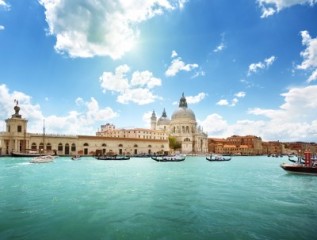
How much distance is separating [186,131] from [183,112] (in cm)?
689

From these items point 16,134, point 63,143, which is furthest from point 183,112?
point 16,134

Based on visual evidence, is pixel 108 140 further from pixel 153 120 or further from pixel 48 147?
pixel 153 120

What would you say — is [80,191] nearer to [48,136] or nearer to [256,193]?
[256,193]

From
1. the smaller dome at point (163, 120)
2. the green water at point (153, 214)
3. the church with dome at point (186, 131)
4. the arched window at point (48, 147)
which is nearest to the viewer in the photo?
the green water at point (153, 214)

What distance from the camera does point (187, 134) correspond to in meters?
98.0

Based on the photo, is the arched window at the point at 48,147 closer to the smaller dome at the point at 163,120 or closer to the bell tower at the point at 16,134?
the bell tower at the point at 16,134

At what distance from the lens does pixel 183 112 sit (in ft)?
338

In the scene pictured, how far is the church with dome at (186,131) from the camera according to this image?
97.6 meters

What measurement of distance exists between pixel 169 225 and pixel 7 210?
600 cm

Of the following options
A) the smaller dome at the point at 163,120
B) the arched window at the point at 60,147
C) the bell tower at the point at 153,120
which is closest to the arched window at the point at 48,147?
the arched window at the point at 60,147

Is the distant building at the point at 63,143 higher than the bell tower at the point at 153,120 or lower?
lower

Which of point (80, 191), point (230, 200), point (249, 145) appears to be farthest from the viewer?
point (249, 145)

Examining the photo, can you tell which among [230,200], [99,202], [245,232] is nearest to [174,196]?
[230,200]

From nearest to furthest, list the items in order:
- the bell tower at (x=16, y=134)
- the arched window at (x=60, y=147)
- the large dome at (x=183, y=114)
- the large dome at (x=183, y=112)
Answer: the bell tower at (x=16, y=134) → the arched window at (x=60, y=147) → the large dome at (x=183, y=114) → the large dome at (x=183, y=112)
